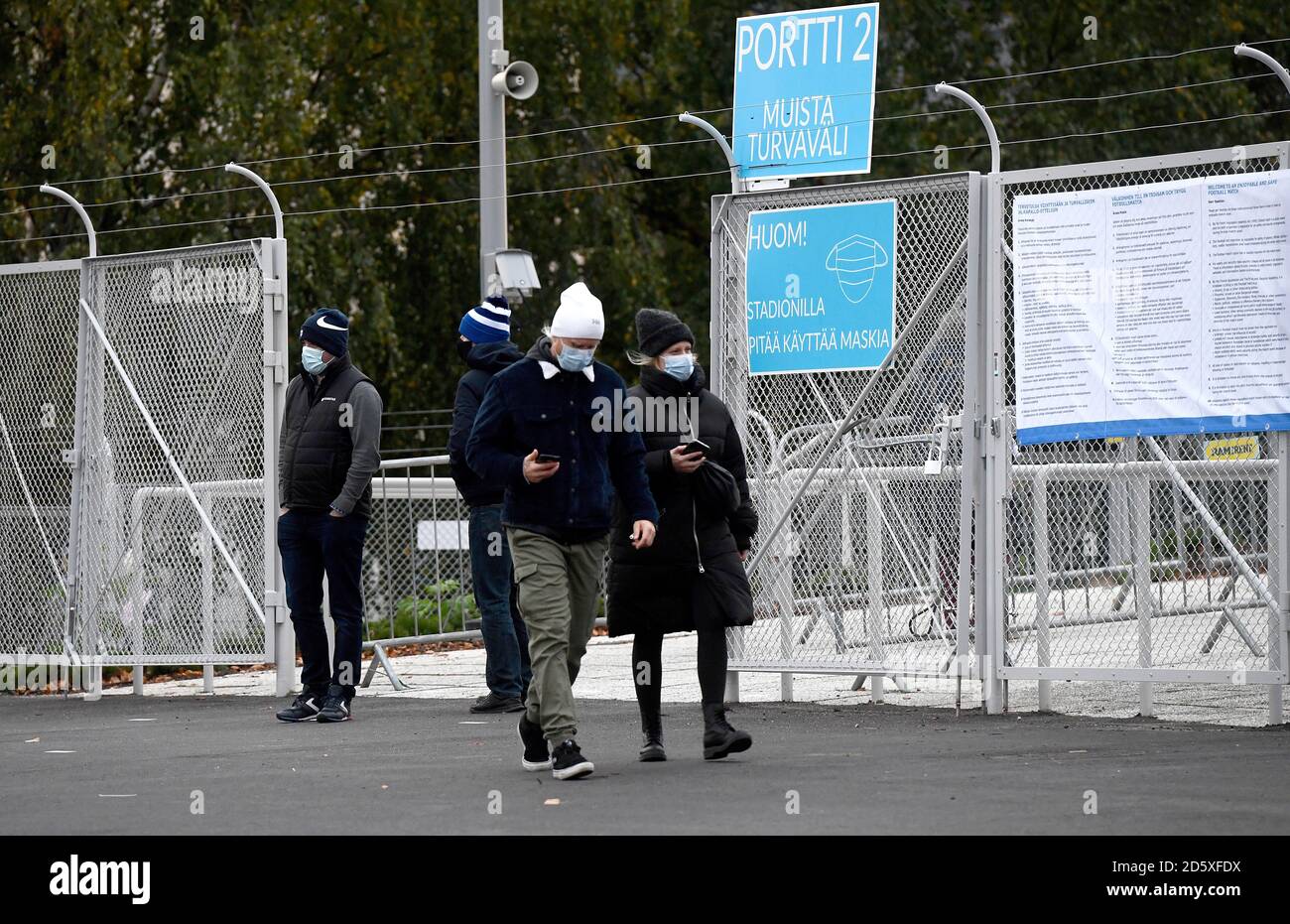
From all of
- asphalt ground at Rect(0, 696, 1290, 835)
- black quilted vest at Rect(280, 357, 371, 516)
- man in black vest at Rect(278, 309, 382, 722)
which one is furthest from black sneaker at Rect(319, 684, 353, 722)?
black quilted vest at Rect(280, 357, 371, 516)

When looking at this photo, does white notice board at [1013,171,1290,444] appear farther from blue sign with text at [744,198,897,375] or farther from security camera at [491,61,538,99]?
security camera at [491,61,538,99]

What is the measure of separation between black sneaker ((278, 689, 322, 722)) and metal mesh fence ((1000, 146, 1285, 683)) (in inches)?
143

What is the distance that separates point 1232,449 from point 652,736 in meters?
3.18

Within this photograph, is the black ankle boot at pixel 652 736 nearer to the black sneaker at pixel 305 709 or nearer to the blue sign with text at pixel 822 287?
the blue sign with text at pixel 822 287

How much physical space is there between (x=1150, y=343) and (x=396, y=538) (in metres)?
6.73

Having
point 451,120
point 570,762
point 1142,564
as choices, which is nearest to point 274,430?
point 570,762

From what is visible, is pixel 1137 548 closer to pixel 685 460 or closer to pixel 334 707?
pixel 685 460

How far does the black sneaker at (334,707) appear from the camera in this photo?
11.0 meters

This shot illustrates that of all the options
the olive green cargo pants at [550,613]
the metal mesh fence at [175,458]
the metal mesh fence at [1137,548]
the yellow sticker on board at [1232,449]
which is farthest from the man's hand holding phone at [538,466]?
the metal mesh fence at [175,458]

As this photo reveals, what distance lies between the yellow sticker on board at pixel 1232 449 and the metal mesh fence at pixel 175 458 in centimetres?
545

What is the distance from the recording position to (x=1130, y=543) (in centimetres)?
1039

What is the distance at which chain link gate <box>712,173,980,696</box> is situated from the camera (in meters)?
10.6

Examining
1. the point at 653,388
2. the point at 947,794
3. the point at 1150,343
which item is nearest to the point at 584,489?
the point at 653,388

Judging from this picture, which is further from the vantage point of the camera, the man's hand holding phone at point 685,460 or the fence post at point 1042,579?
the fence post at point 1042,579
